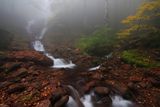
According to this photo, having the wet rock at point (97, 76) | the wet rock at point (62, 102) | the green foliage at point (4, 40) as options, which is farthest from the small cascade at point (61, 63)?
the wet rock at point (62, 102)

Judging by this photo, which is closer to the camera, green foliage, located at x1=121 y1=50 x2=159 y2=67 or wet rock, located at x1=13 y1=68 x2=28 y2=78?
wet rock, located at x1=13 y1=68 x2=28 y2=78

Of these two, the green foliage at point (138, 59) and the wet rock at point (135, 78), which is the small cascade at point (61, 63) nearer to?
the green foliage at point (138, 59)

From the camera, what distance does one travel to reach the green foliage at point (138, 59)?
1110 centimetres

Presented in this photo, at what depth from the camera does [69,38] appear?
884 inches

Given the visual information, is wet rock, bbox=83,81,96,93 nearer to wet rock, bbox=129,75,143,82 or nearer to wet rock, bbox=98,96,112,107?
wet rock, bbox=98,96,112,107

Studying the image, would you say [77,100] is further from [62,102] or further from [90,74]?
[90,74]

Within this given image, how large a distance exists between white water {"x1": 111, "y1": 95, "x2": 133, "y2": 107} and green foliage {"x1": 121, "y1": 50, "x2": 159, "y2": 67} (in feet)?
12.4

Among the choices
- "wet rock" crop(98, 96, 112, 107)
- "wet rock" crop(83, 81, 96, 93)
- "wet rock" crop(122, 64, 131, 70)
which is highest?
"wet rock" crop(122, 64, 131, 70)

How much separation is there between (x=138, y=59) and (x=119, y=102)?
4538 mm

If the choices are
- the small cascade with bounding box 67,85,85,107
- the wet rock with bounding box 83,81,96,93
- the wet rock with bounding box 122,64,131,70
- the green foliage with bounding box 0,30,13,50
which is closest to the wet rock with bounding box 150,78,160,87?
the wet rock with bounding box 122,64,131,70

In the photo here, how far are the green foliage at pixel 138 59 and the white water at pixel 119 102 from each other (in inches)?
149

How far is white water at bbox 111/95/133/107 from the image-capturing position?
7954mm

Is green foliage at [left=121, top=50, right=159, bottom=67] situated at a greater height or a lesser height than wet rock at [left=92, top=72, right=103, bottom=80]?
greater

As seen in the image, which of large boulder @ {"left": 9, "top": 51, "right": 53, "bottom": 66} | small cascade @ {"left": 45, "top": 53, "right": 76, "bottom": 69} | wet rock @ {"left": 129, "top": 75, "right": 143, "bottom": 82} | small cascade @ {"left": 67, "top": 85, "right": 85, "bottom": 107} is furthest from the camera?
small cascade @ {"left": 45, "top": 53, "right": 76, "bottom": 69}
